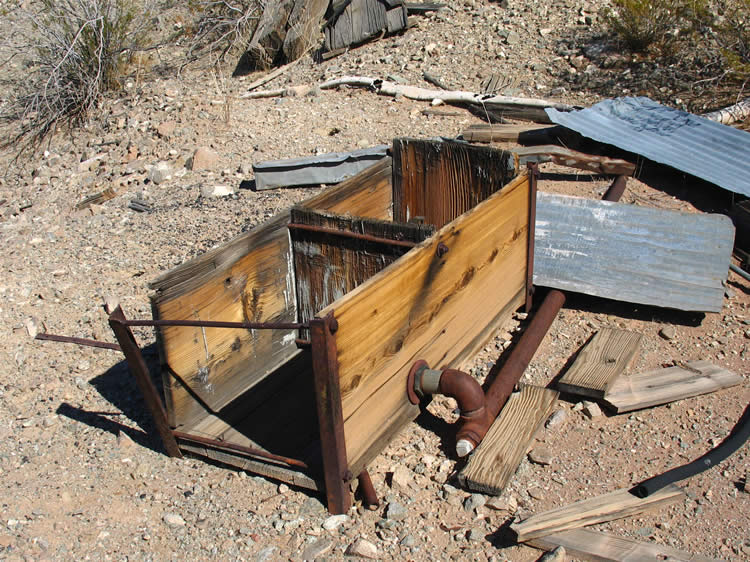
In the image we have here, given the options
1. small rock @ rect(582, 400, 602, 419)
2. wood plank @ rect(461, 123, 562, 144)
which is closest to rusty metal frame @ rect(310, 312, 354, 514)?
small rock @ rect(582, 400, 602, 419)

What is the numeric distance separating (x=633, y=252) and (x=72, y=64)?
7.45 m

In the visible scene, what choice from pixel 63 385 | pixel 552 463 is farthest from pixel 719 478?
pixel 63 385

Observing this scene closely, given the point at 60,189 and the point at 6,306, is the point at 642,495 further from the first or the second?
the point at 60,189

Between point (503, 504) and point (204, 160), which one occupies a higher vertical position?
point (204, 160)

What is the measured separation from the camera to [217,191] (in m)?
6.31

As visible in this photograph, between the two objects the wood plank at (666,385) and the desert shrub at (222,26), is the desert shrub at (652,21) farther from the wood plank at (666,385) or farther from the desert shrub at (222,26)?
the wood plank at (666,385)

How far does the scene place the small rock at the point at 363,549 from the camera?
2662 mm

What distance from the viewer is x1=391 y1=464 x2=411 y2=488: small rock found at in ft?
9.91

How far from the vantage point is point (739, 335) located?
3914 millimetres

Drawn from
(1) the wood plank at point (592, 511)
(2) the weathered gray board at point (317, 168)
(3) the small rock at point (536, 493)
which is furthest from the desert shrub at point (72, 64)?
(1) the wood plank at point (592, 511)

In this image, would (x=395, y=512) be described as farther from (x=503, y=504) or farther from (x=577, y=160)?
(x=577, y=160)

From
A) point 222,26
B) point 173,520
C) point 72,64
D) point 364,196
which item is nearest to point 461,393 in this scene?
point 173,520

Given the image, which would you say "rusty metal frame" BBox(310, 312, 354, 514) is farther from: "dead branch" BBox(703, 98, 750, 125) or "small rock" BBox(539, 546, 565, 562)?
"dead branch" BBox(703, 98, 750, 125)

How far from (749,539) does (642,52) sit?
6781 mm
